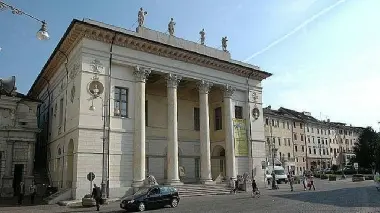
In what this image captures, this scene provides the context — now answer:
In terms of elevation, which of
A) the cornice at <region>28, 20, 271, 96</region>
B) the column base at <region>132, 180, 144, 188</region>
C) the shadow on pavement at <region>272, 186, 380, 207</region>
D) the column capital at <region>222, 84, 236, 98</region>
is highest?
the cornice at <region>28, 20, 271, 96</region>

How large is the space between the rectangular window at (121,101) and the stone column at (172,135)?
4.13 metres

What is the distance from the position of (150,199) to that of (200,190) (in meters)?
9.88

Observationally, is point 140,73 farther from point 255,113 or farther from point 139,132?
point 255,113

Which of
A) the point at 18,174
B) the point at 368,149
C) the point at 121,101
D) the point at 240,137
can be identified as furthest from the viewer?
the point at 368,149

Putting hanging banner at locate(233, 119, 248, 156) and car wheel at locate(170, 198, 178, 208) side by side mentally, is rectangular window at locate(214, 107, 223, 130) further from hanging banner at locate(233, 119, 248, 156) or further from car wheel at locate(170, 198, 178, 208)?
car wheel at locate(170, 198, 178, 208)

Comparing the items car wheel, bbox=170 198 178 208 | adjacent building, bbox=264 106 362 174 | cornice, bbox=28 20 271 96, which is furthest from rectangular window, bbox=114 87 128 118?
adjacent building, bbox=264 106 362 174

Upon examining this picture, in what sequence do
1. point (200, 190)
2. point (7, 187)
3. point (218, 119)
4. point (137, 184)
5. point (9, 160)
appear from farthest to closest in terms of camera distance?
point (218, 119) < point (200, 190) < point (9, 160) < point (7, 187) < point (137, 184)

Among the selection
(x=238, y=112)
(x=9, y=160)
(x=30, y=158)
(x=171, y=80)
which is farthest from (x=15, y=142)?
(x=238, y=112)

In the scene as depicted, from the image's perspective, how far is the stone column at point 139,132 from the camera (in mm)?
27062

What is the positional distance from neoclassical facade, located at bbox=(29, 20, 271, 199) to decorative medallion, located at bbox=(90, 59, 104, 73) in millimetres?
80

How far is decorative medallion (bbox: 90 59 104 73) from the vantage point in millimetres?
26562

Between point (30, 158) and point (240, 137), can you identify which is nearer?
point (30, 158)

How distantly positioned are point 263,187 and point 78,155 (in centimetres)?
2040

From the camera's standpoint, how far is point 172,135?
97.9 ft
